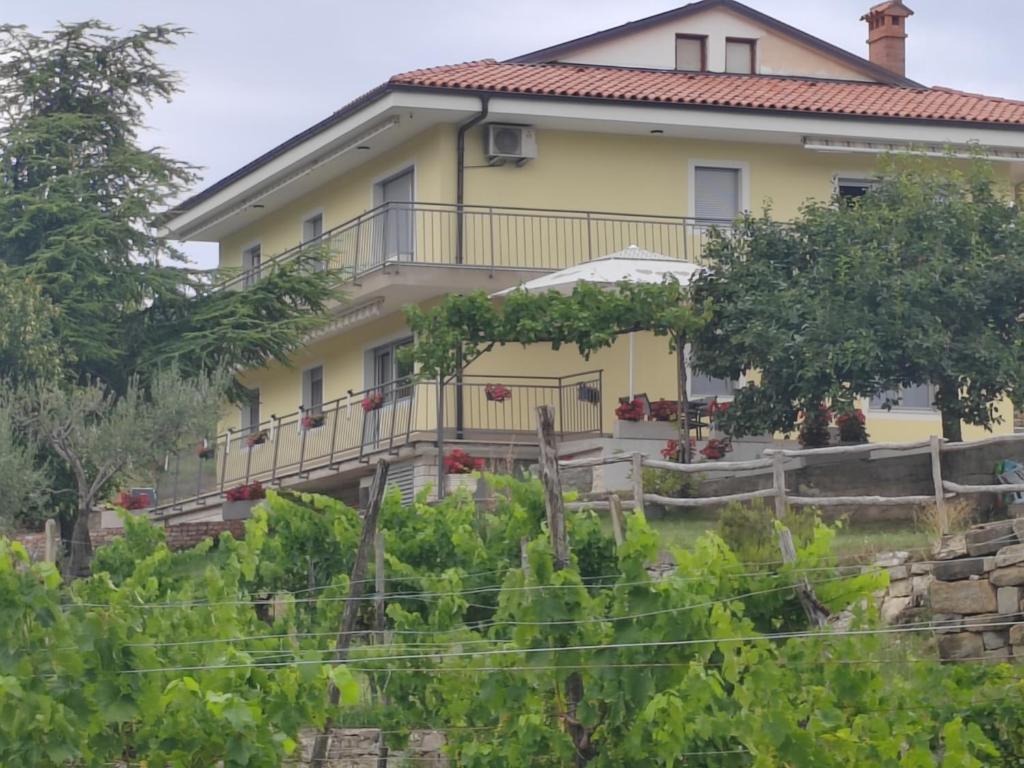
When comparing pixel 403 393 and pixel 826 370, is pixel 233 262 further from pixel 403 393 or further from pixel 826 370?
pixel 826 370

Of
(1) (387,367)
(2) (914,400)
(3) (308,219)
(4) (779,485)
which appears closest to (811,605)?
(4) (779,485)

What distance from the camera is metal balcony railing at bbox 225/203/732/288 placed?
2806cm

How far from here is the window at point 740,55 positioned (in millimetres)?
32188

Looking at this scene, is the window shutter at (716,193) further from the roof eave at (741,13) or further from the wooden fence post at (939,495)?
the wooden fence post at (939,495)

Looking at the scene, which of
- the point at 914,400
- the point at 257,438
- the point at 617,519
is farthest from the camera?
the point at 257,438

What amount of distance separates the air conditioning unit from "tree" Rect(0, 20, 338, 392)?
278 cm

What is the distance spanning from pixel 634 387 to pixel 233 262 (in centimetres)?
954

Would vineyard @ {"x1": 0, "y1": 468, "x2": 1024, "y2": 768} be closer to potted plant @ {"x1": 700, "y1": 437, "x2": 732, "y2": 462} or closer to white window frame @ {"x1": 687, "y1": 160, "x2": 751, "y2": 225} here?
potted plant @ {"x1": 700, "y1": 437, "x2": 732, "y2": 462}

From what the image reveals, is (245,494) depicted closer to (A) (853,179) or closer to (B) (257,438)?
(B) (257,438)

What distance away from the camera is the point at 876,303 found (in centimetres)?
2384

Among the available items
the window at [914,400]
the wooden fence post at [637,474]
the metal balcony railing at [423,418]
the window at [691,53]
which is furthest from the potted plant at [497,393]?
the window at [691,53]

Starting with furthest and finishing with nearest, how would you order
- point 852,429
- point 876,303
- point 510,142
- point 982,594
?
1. point 510,142
2. point 852,429
3. point 876,303
4. point 982,594

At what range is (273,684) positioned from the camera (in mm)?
11859

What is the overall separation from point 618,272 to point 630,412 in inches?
66.4
